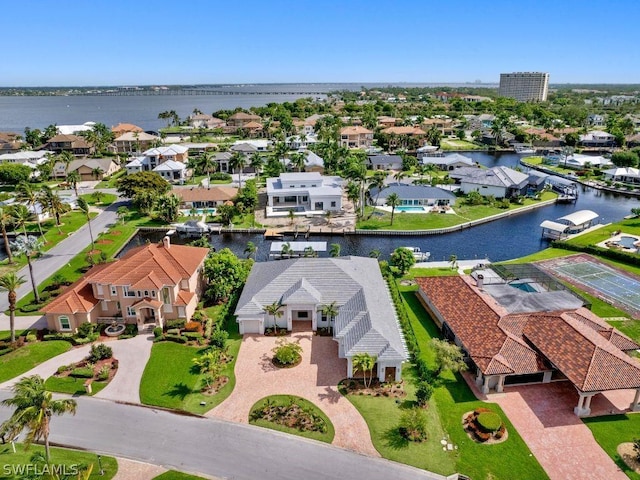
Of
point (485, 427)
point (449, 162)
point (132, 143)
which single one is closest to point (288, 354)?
point (485, 427)

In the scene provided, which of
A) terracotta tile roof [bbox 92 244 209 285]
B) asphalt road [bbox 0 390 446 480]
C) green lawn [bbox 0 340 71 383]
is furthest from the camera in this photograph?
terracotta tile roof [bbox 92 244 209 285]

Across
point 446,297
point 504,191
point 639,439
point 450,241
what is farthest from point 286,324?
point 504,191

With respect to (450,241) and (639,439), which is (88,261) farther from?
(639,439)

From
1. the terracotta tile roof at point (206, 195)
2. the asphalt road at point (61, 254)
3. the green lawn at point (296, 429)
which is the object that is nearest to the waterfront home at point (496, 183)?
the terracotta tile roof at point (206, 195)

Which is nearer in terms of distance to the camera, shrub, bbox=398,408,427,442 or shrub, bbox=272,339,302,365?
shrub, bbox=398,408,427,442

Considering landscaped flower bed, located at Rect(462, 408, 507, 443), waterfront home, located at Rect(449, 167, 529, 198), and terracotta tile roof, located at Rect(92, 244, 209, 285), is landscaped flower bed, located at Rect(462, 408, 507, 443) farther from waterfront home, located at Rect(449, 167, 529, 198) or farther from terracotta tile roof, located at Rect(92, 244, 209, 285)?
waterfront home, located at Rect(449, 167, 529, 198)

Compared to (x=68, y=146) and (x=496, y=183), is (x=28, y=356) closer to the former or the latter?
(x=496, y=183)

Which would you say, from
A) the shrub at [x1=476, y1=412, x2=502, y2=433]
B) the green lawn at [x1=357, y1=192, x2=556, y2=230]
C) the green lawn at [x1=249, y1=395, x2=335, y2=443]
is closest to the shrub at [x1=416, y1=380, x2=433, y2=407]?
the shrub at [x1=476, y1=412, x2=502, y2=433]
